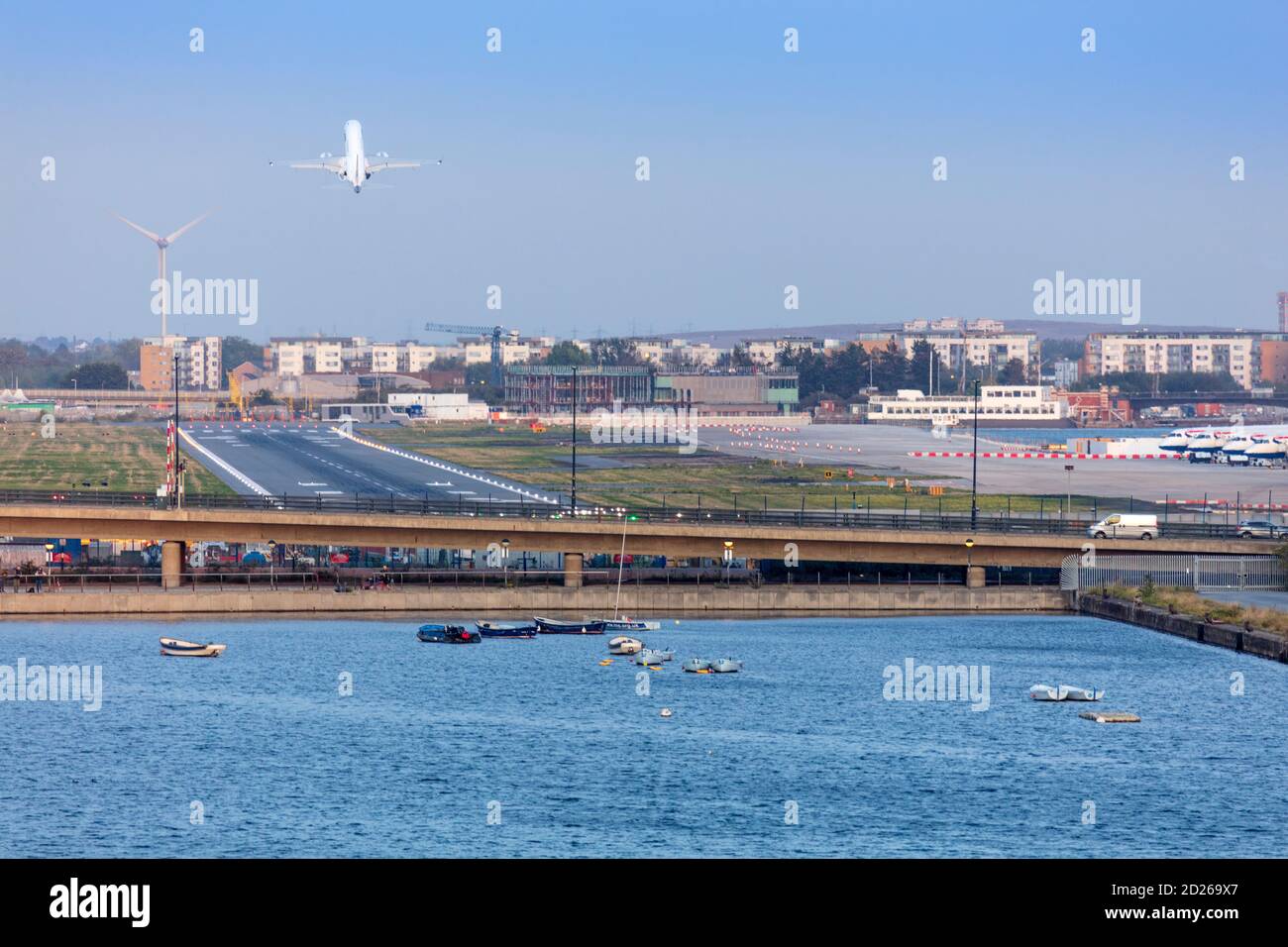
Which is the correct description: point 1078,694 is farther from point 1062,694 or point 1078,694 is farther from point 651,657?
point 651,657

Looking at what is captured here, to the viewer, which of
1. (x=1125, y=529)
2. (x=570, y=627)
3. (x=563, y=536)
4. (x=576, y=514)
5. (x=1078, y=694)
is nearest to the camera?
(x=1078, y=694)

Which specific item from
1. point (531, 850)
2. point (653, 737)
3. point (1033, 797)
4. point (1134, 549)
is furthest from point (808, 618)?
point (531, 850)

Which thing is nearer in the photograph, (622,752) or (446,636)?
(622,752)

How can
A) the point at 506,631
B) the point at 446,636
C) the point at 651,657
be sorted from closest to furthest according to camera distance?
the point at 651,657
the point at 446,636
the point at 506,631

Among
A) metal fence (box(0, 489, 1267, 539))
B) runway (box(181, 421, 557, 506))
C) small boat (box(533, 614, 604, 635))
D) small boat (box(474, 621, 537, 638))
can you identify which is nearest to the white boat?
small boat (box(533, 614, 604, 635))

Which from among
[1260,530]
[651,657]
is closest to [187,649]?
[651,657]

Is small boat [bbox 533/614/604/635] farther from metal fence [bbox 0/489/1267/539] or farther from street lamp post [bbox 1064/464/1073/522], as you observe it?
street lamp post [bbox 1064/464/1073/522]

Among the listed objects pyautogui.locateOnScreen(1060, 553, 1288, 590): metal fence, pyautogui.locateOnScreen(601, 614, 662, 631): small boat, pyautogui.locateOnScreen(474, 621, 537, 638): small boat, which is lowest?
pyautogui.locateOnScreen(474, 621, 537, 638): small boat
